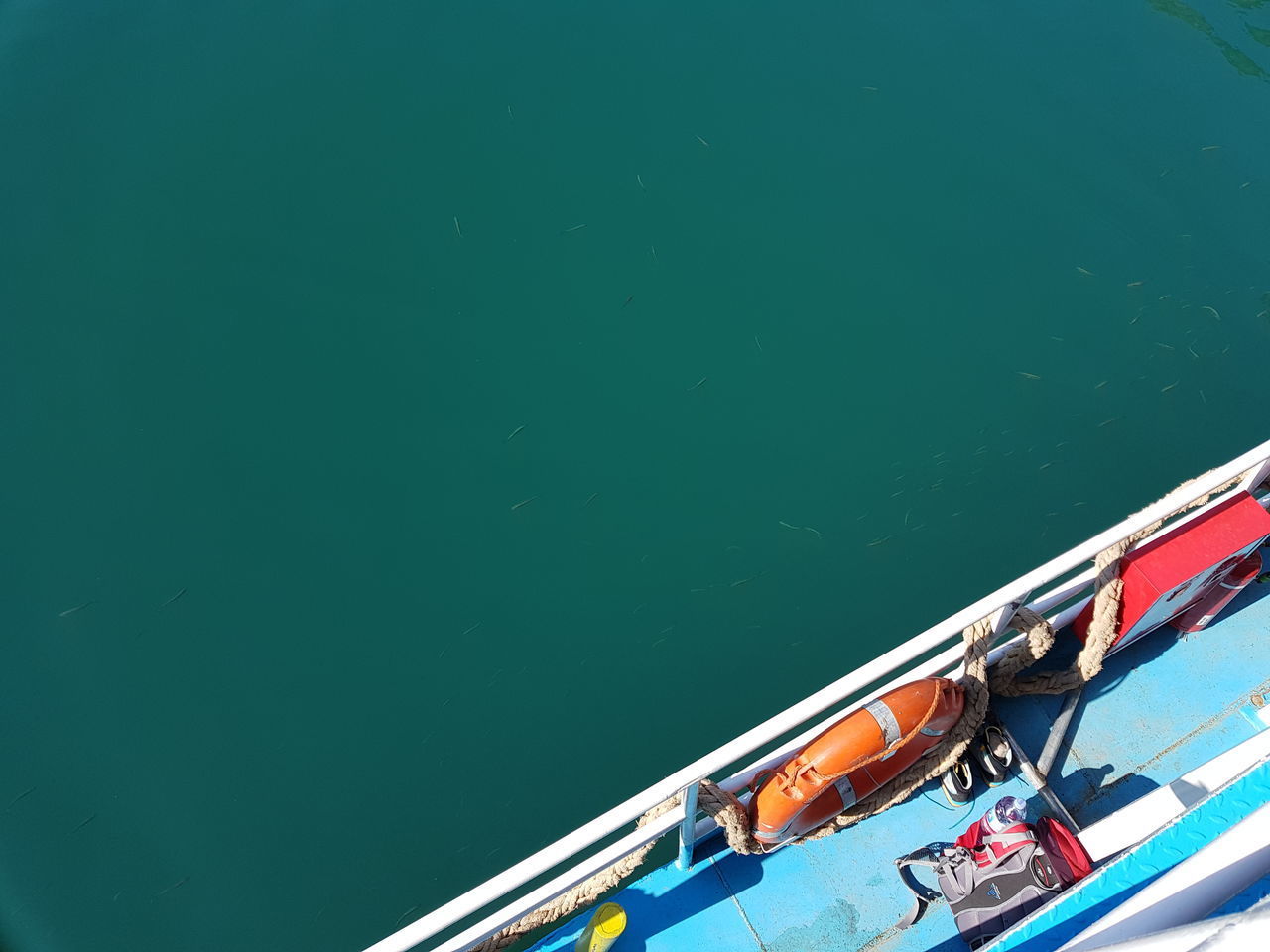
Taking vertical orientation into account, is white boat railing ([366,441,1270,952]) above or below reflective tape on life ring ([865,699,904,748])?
above

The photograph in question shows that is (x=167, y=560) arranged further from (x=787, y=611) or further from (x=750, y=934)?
(x=750, y=934)

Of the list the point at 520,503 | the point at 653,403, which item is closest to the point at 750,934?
the point at 520,503

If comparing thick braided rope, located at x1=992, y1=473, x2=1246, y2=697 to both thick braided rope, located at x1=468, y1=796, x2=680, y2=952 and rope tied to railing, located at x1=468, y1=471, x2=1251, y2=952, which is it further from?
thick braided rope, located at x1=468, y1=796, x2=680, y2=952

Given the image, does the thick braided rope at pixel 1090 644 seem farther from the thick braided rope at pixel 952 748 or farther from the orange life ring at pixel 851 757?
the orange life ring at pixel 851 757

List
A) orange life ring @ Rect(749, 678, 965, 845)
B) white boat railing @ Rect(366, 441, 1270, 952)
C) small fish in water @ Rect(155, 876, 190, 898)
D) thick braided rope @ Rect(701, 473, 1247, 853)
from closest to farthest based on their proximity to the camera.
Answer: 1. white boat railing @ Rect(366, 441, 1270, 952)
2. orange life ring @ Rect(749, 678, 965, 845)
3. thick braided rope @ Rect(701, 473, 1247, 853)
4. small fish in water @ Rect(155, 876, 190, 898)

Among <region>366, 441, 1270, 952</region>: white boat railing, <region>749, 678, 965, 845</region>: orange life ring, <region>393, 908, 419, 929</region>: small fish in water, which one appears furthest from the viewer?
<region>393, 908, 419, 929</region>: small fish in water

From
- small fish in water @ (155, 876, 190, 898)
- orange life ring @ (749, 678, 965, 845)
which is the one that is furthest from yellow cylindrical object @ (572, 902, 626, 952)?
small fish in water @ (155, 876, 190, 898)

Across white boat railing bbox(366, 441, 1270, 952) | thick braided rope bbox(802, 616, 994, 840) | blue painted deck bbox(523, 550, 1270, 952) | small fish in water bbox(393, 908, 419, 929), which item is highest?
small fish in water bbox(393, 908, 419, 929)
